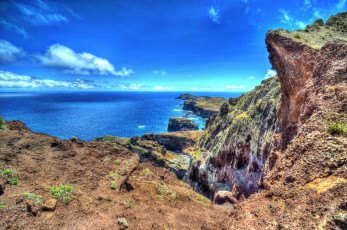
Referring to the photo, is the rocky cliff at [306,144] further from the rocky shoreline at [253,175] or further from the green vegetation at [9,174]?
the green vegetation at [9,174]

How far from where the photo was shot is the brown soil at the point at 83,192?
267 inches

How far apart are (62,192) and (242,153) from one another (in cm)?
2133

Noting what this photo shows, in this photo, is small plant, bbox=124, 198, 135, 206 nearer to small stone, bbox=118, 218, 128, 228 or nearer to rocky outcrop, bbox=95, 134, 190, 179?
small stone, bbox=118, 218, 128, 228

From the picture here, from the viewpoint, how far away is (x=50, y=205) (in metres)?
7.22

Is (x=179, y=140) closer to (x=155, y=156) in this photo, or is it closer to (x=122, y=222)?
(x=155, y=156)

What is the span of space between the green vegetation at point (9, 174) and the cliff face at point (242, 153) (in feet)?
60.5

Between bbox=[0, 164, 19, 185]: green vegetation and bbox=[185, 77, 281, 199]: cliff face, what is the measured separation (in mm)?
18455

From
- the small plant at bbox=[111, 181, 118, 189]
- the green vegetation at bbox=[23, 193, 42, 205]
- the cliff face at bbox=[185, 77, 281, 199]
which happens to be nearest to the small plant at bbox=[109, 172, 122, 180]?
the small plant at bbox=[111, 181, 118, 189]

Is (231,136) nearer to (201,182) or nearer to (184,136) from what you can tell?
(201,182)

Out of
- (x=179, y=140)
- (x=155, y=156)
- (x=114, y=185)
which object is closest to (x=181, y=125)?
(x=179, y=140)

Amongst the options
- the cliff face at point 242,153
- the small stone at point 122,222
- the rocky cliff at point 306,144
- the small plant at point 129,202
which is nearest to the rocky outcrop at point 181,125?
the cliff face at point 242,153

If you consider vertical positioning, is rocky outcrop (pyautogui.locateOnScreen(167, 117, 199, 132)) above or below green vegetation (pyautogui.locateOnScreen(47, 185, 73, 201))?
below

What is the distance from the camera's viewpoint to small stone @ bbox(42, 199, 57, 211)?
7078 millimetres

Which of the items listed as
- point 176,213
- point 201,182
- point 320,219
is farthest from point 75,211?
point 201,182
